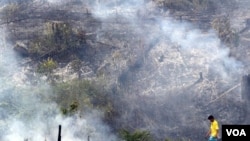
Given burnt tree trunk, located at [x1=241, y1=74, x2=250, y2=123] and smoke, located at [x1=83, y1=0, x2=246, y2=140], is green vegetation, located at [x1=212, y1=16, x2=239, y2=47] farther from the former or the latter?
burnt tree trunk, located at [x1=241, y1=74, x2=250, y2=123]

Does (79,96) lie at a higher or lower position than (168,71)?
lower

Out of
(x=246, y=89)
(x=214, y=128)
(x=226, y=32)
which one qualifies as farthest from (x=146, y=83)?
(x=214, y=128)

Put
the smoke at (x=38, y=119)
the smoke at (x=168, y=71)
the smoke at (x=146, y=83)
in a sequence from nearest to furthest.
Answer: the smoke at (x=38, y=119) → the smoke at (x=146, y=83) → the smoke at (x=168, y=71)

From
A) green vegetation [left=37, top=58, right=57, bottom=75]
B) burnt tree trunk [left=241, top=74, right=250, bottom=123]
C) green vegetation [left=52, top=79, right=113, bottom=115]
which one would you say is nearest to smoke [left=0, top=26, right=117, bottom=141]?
green vegetation [left=52, top=79, right=113, bottom=115]

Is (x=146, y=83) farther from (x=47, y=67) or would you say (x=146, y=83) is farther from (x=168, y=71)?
(x=47, y=67)

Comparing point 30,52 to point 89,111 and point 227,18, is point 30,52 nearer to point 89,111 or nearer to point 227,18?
point 89,111

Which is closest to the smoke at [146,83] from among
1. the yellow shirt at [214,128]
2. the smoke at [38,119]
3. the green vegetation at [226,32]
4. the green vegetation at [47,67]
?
the smoke at [38,119]

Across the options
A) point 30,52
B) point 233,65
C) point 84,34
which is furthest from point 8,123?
point 233,65

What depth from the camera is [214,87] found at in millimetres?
18406

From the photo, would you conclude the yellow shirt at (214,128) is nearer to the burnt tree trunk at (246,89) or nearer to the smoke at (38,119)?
the smoke at (38,119)

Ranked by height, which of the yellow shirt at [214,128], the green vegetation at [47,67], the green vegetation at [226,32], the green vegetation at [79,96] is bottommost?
the yellow shirt at [214,128]

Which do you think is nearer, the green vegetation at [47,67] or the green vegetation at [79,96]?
the green vegetation at [79,96]

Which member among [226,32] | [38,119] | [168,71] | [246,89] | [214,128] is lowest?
[214,128]

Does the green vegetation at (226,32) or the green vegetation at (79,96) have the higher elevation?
the green vegetation at (226,32)
